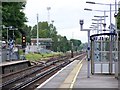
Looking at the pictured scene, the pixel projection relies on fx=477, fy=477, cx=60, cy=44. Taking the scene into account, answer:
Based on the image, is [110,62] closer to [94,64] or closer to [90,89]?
[94,64]

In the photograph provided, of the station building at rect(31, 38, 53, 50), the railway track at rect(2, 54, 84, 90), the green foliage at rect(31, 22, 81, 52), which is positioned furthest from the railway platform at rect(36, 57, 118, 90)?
the green foliage at rect(31, 22, 81, 52)

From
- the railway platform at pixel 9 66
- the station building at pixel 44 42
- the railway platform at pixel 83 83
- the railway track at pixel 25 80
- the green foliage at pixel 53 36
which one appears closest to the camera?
the railway platform at pixel 83 83

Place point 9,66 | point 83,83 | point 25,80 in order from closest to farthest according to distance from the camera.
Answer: point 83,83, point 25,80, point 9,66

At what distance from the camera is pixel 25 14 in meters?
76.4

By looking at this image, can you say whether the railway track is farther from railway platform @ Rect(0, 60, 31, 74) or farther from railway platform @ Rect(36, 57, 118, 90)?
railway platform @ Rect(0, 60, 31, 74)

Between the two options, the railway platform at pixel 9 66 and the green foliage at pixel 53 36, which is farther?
the green foliage at pixel 53 36

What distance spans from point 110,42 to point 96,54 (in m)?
1.16

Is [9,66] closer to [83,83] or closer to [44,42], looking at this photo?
[83,83]

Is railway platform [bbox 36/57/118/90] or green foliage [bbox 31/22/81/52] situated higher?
green foliage [bbox 31/22/81/52]

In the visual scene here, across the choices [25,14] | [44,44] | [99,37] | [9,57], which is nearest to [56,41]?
[44,44]

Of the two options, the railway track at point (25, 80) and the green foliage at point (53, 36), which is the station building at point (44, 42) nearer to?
the green foliage at point (53, 36)

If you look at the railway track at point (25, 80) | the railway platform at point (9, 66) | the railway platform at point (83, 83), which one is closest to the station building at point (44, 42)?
the railway platform at point (9, 66)

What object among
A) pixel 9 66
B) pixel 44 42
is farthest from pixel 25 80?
pixel 44 42

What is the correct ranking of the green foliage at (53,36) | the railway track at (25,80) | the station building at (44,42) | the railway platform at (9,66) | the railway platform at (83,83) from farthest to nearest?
the green foliage at (53,36), the station building at (44,42), the railway platform at (9,66), the railway track at (25,80), the railway platform at (83,83)
